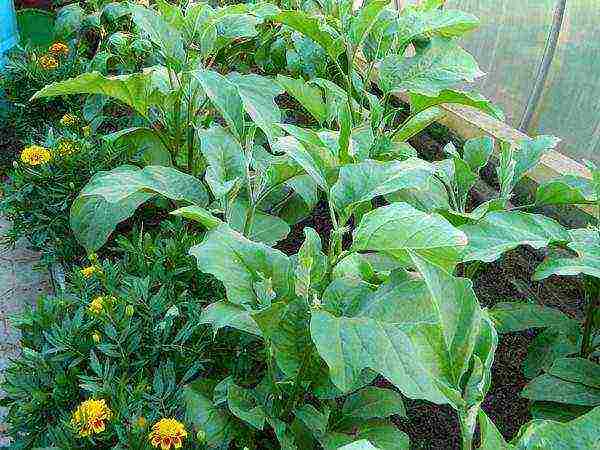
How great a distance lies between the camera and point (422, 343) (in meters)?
1.10

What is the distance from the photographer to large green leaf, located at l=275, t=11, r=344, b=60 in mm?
2230

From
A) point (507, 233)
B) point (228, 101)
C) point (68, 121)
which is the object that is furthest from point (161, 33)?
point (507, 233)

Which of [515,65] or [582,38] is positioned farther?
[515,65]

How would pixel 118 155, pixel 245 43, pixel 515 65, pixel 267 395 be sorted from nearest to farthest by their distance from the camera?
pixel 267 395 → pixel 118 155 → pixel 515 65 → pixel 245 43

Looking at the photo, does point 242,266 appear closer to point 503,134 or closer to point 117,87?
point 117,87

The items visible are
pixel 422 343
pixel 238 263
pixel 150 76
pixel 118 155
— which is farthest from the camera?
pixel 118 155

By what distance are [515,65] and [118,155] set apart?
160 cm

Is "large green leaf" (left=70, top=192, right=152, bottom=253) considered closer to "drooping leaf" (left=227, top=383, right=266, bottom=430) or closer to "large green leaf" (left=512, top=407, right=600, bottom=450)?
"drooping leaf" (left=227, top=383, right=266, bottom=430)

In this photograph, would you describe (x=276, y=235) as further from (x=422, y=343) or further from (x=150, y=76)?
(x=422, y=343)

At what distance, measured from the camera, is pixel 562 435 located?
1.00m

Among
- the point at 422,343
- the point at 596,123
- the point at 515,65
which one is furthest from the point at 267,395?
the point at 515,65

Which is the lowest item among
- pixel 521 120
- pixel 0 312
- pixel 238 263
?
pixel 0 312

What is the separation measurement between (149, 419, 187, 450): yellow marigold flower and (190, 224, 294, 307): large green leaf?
0.86 ft

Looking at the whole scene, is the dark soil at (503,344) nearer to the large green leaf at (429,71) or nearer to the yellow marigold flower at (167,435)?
the large green leaf at (429,71)
